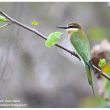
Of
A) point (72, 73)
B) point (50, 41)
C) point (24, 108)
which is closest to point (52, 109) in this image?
point (24, 108)

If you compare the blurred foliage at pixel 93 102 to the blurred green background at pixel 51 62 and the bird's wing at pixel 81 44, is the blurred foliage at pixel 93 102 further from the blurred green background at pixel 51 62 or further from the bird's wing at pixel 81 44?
the bird's wing at pixel 81 44

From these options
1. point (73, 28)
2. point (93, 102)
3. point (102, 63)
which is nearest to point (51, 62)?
point (93, 102)

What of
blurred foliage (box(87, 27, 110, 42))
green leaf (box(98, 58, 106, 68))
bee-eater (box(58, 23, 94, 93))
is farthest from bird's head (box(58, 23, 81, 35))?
blurred foliage (box(87, 27, 110, 42))

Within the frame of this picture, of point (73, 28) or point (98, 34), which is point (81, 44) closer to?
point (73, 28)

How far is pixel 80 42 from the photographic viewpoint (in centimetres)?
160

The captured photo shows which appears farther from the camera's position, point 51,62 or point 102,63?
point 51,62

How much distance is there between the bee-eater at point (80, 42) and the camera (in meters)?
1.51

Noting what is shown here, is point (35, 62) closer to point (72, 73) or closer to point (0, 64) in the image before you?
point (72, 73)

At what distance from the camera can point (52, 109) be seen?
7.02 feet

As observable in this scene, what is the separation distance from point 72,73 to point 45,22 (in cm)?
25

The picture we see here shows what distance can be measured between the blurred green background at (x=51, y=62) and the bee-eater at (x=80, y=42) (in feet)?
1.94

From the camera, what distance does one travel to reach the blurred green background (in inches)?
92.1

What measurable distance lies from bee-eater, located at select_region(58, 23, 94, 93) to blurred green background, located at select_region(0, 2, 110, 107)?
59cm

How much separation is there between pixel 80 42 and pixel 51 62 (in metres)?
0.89
